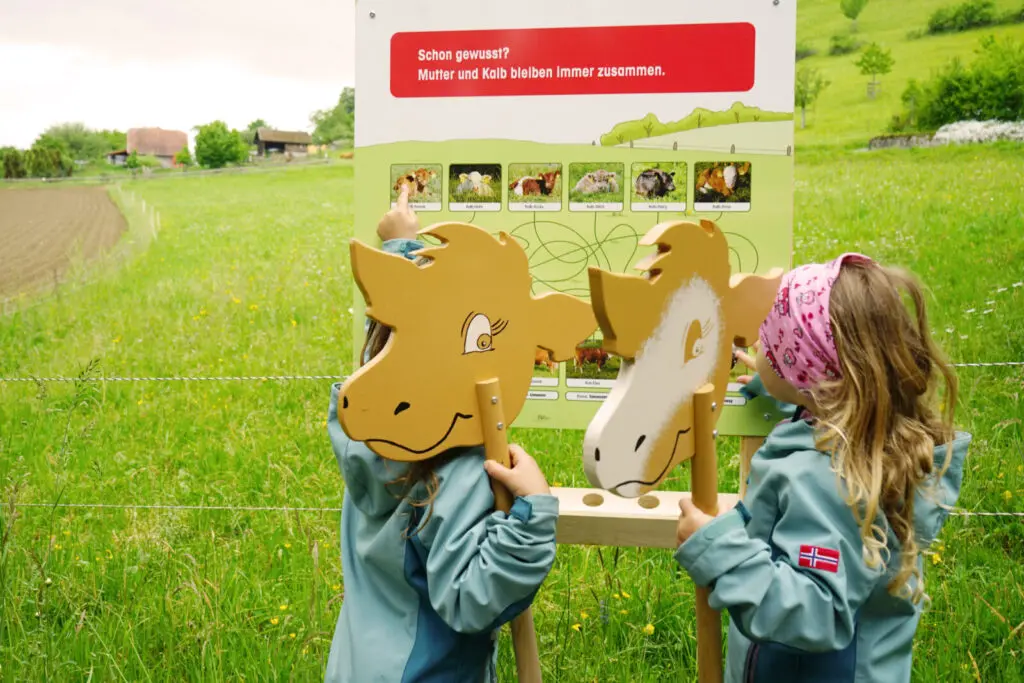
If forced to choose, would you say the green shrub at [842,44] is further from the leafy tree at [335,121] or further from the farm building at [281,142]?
the farm building at [281,142]

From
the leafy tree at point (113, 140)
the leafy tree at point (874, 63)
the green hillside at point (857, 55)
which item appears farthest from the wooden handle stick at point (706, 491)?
the leafy tree at point (113, 140)

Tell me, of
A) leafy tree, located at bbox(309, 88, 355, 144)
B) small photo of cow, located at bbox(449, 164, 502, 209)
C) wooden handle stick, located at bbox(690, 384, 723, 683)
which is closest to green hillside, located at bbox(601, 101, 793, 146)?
small photo of cow, located at bbox(449, 164, 502, 209)

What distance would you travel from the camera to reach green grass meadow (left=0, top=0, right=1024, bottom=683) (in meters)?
2.70

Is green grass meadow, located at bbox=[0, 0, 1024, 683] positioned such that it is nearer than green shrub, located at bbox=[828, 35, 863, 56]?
Yes

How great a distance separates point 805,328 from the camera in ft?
4.93

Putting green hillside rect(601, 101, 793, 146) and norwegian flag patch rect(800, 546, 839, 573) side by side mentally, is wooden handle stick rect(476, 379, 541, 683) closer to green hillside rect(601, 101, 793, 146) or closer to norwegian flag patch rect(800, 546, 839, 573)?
norwegian flag patch rect(800, 546, 839, 573)

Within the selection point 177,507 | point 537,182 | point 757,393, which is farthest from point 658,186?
point 177,507

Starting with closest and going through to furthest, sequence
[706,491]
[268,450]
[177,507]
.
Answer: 1. [706,491]
2. [177,507]
3. [268,450]

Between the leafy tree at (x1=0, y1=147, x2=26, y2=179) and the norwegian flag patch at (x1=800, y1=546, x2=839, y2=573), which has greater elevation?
the leafy tree at (x1=0, y1=147, x2=26, y2=179)

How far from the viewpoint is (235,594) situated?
114 inches

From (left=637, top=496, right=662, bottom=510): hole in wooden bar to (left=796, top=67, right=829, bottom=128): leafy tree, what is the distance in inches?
125

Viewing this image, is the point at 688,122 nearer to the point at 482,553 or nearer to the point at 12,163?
the point at 482,553

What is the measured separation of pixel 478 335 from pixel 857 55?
12.8 ft

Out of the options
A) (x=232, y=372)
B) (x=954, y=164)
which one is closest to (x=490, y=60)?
(x=232, y=372)
